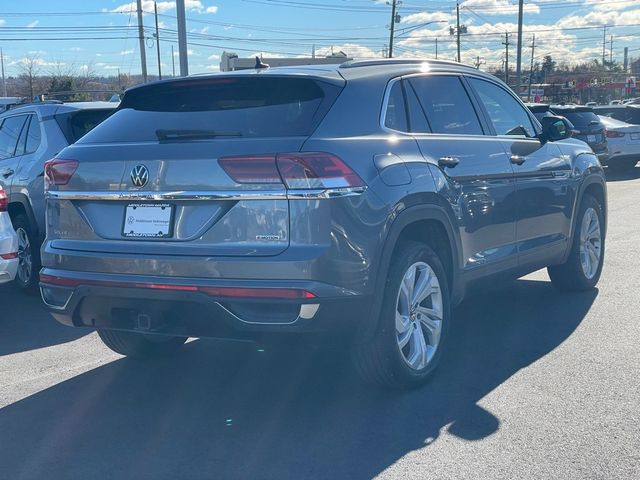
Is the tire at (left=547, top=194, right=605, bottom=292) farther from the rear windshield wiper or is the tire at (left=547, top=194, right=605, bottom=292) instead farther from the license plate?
the license plate

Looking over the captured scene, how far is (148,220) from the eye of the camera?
4.50 metres

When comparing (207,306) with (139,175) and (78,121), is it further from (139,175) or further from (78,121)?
(78,121)

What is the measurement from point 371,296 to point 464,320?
2581 mm

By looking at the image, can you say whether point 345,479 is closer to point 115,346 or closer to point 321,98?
point 321,98

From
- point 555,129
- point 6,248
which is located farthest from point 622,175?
point 6,248

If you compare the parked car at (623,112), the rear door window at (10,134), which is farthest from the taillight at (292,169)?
the parked car at (623,112)

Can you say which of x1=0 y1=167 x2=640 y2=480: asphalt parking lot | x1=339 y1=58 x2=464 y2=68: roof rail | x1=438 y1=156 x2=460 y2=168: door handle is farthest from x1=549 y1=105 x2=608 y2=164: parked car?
x1=438 y1=156 x2=460 y2=168: door handle

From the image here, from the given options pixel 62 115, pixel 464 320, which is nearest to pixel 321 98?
pixel 464 320

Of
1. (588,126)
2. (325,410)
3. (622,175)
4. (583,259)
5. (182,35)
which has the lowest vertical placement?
(622,175)

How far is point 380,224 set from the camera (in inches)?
176

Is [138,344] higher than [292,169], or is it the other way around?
[292,169]

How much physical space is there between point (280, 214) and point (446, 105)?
195 centimetres

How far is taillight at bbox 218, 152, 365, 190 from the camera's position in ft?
13.8

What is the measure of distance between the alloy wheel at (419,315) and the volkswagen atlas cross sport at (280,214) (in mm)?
12
